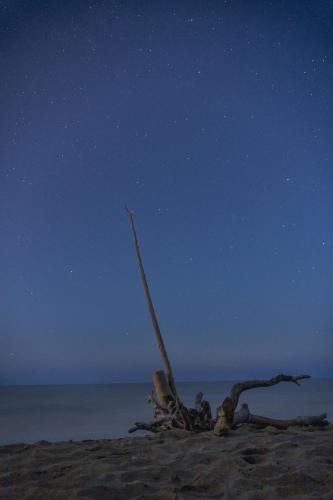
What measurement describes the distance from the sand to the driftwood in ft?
1.94

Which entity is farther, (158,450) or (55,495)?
(158,450)

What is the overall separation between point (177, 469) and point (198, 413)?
9.95ft

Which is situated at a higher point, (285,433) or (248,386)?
(248,386)

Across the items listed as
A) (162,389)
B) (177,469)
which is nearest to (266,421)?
(162,389)

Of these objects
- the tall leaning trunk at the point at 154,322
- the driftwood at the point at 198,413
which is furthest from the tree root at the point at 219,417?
the tall leaning trunk at the point at 154,322

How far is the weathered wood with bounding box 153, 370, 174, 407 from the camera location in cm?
766

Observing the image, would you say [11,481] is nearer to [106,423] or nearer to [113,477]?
[113,477]

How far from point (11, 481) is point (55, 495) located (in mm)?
762

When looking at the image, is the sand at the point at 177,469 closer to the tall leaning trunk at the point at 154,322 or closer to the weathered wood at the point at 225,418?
the weathered wood at the point at 225,418

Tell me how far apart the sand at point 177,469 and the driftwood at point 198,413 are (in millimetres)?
592

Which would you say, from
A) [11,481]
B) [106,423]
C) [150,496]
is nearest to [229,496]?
[150,496]

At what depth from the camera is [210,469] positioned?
3.95 metres

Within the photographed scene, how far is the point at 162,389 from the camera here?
770 cm

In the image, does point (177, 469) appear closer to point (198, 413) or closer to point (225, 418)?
point (225, 418)
